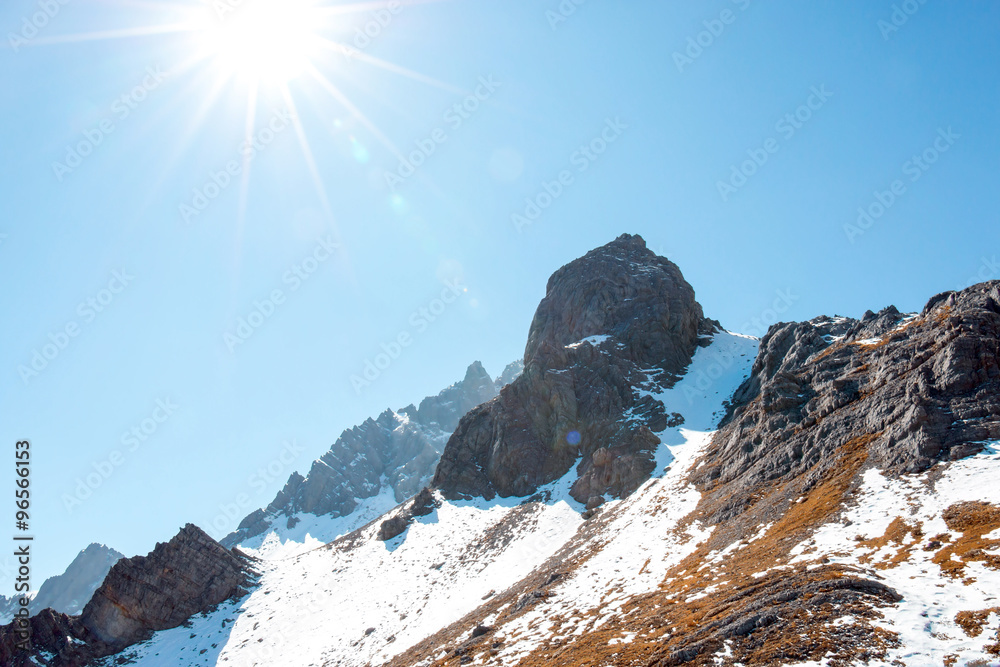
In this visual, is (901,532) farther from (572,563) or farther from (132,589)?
(132,589)

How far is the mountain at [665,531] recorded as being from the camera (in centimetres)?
2039

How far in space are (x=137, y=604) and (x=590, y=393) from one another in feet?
249

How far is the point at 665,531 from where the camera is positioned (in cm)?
4444

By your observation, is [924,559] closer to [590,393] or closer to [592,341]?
[590,393]

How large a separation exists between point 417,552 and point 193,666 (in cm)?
2940

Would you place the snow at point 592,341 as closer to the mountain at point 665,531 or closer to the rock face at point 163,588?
the mountain at point 665,531

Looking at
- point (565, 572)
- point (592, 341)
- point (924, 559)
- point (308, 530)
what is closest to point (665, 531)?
point (565, 572)

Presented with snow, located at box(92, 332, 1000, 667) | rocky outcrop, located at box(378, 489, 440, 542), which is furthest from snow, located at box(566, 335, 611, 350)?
rocky outcrop, located at box(378, 489, 440, 542)

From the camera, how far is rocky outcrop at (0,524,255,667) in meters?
64.3

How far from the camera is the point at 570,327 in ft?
368

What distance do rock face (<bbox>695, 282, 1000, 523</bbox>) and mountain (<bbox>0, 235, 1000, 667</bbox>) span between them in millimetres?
213

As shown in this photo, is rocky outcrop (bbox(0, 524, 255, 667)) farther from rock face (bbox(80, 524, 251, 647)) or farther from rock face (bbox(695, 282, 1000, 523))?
rock face (bbox(695, 282, 1000, 523))

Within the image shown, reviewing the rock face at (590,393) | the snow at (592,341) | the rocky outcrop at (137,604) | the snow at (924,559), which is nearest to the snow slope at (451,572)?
the rocky outcrop at (137,604)

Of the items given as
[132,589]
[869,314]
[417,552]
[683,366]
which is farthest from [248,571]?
[869,314]
